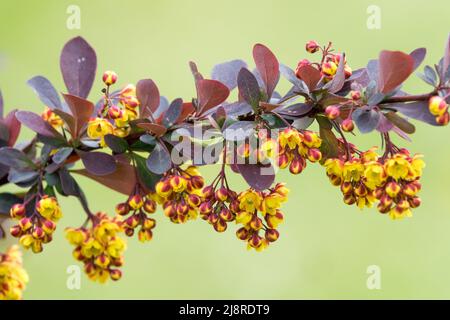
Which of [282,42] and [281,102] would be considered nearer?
[281,102]

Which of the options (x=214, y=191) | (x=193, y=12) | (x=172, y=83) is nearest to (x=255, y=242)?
(x=214, y=191)

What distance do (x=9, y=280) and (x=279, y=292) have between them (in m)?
1.66

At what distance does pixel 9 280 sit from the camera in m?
0.85

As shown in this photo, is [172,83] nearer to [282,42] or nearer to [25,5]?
[282,42]

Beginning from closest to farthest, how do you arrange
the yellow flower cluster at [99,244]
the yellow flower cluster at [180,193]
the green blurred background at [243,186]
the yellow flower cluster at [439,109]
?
the yellow flower cluster at [439,109] → the yellow flower cluster at [180,193] → the yellow flower cluster at [99,244] → the green blurred background at [243,186]

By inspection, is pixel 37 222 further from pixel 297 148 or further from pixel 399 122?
pixel 399 122

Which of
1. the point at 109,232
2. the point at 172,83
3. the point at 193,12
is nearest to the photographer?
the point at 109,232

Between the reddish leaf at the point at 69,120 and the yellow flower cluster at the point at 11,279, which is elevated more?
the reddish leaf at the point at 69,120

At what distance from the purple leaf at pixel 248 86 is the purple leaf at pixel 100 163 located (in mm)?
169

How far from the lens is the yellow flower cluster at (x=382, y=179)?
0.65 m

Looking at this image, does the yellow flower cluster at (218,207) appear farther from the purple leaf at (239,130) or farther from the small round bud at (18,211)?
the small round bud at (18,211)

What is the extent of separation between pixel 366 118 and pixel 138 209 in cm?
28

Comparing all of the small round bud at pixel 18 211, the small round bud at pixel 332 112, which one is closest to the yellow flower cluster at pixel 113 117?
the small round bud at pixel 18 211

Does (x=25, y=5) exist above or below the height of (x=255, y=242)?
above
